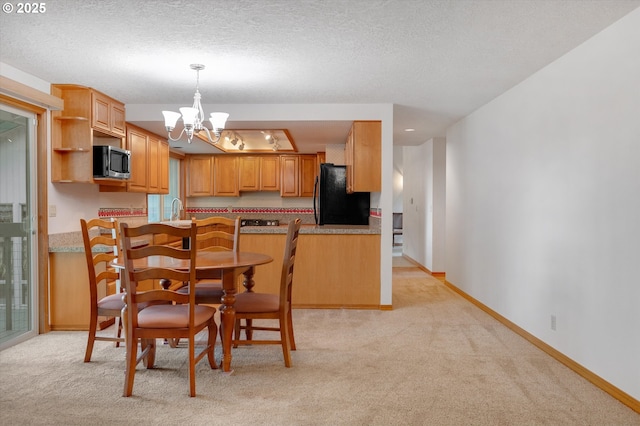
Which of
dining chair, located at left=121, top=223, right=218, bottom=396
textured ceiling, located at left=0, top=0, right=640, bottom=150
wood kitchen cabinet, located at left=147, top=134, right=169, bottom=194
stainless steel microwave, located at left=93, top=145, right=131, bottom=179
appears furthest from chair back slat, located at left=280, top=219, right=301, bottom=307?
wood kitchen cabinet, located at left=147, top=134, right=169, bottom=194

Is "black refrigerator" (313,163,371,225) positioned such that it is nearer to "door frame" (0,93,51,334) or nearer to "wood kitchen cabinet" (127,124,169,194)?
"wood kitchen cabinet" (127,124,169,194)

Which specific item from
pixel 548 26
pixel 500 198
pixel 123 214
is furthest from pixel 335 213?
pixel 548 26

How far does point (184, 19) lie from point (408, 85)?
2.27 m

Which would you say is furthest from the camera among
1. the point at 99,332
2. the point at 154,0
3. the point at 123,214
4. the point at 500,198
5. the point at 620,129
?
the point at 123,214

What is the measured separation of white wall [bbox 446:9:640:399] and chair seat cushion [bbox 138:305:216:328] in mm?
2516

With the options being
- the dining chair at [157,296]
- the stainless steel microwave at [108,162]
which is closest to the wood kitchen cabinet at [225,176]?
the stainless steel microwave at [108,162]

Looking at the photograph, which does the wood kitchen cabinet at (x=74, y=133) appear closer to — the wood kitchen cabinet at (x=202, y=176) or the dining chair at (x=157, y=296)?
the dining chair at (x=157, y=296)

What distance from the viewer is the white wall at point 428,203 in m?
7.65

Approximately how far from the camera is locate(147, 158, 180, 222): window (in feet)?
23.8

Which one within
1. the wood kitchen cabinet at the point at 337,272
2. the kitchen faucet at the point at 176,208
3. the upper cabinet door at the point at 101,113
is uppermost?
the upper cabinet door at the point at 101,113

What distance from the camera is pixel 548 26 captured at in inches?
114

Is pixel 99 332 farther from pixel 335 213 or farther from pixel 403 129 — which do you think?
pixel 403 129

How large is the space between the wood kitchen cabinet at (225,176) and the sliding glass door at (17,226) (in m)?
4.04

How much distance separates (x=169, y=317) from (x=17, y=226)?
2169 millimetres
